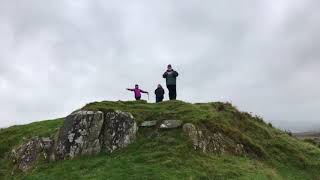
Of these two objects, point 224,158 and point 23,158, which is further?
point 23,158

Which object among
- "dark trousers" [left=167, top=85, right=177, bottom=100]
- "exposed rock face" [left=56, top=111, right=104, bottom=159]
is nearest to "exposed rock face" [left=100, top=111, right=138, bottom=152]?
"exposed rock face" [left=56, top=111, right=104, bottom=159]

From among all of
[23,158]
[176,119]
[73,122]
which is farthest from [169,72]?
[23,158]

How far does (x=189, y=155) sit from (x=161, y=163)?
225 cm

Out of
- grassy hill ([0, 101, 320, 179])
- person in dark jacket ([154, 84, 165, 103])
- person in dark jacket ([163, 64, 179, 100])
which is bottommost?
grassy hill ([0, 101, 320, 179])

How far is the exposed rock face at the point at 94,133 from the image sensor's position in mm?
36097

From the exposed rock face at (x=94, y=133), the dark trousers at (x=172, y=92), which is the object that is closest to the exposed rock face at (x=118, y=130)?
the exposed rock face at (x=94, y=133)

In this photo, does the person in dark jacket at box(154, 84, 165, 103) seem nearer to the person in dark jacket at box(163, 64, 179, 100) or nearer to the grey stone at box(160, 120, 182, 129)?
the person in dark jacket at box(163, 64, 179, 100)

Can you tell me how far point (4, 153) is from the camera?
41.0m

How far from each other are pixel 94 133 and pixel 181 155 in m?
6.59

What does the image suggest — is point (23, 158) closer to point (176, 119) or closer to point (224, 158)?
point (176, 119)

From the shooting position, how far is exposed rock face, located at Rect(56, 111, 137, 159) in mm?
36097

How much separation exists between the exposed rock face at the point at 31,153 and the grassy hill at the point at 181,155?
2.42 feet

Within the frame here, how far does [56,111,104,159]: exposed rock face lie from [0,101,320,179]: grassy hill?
2.53ft

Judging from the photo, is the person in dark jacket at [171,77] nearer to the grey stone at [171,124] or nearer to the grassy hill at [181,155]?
the grassy hill at [181,155]
